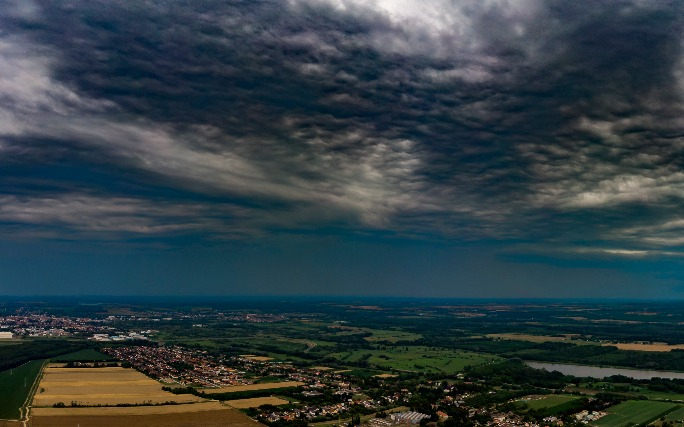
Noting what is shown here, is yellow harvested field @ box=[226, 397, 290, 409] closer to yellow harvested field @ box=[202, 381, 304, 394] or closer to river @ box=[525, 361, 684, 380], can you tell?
yellow harvested field @ box=[202, 381, 304, 394]

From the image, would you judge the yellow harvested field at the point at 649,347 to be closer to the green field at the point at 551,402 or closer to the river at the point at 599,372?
the river at the point at 599,372

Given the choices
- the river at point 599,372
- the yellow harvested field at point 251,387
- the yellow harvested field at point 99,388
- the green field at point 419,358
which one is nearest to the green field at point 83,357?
the yellow harvested field at point 99,388

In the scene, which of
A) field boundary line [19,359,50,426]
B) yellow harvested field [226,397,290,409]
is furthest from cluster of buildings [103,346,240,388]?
field boundary line [19,359,50,426]

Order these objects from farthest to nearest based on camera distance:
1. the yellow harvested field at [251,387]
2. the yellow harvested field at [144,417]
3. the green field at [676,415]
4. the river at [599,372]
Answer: the river at [599,372]
the yellow harvested field at [251,387]
the green field at [676,415]
the yellow harvested field at [144,417]

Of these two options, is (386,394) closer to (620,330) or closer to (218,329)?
(218,329)

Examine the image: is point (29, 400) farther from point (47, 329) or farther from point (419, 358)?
point (47, 329)
